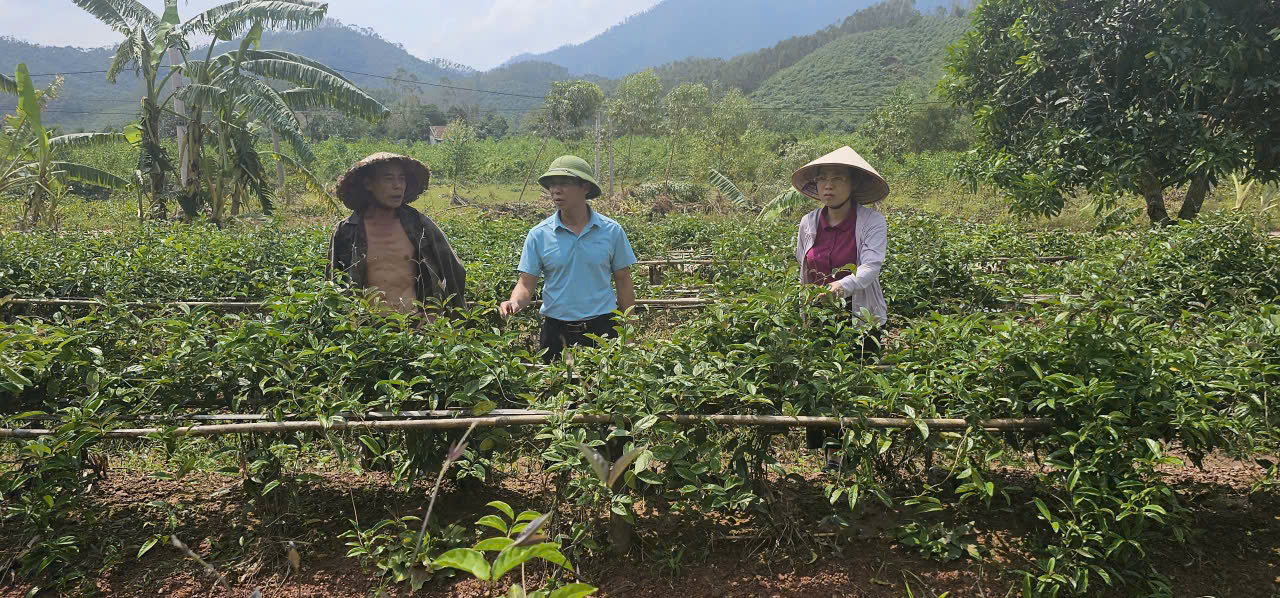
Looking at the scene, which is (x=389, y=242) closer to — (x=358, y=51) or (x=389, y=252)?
(x=389, y=252)

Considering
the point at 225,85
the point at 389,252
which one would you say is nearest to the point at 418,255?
the point at 389,252

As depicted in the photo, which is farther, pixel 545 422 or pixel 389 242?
pixel 389 242

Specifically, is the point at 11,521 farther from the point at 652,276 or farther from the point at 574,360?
the point at 652,276

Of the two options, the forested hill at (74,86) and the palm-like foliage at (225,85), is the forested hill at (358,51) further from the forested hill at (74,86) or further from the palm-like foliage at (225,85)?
the palm-like foliage at (225,85)

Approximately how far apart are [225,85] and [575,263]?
32.9ft

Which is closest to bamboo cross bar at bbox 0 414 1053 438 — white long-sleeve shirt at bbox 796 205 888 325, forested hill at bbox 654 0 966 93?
white long-sleeve shirt at bbox 796 205 888 325

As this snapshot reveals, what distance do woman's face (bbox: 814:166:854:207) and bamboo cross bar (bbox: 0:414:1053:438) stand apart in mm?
1258

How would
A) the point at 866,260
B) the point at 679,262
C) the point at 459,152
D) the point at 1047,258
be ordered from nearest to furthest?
the point at 866,260 → the point at 1047,258 → the point at 679,262 → the point at 459,152

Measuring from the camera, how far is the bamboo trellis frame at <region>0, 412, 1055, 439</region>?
2279 millimetres

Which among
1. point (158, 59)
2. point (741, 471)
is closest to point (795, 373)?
point (741, 471)

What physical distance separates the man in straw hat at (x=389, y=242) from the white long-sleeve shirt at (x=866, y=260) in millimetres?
1745

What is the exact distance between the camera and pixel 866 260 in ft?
10.2

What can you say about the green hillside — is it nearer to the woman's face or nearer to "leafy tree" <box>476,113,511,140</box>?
"leafy tree" <box>476,113,511,140</box>

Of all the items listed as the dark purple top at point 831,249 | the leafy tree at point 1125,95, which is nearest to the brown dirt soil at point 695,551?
the dark purple top at point 831,249
